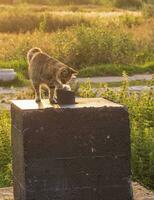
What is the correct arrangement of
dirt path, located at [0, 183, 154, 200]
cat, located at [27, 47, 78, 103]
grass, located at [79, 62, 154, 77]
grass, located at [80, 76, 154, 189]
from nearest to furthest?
1. cat, located at [27, 47, 78, 103]
2. dirt path, located at [0, 183, 154, 200]
3. grass, located at [80, 76, 154, 189]
4. grass, located at [79, 62, 154, 77]

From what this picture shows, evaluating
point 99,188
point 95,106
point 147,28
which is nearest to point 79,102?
point 95,106

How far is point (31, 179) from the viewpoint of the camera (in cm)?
691

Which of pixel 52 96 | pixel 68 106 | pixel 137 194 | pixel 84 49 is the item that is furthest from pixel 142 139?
pixel 84 49

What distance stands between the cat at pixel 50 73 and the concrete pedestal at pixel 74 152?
0.75 ft

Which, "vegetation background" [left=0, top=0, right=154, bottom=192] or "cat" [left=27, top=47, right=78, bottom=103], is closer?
"cat" [left=27, top=47, right=78, bottom=103]

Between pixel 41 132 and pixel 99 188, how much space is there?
753 millimetres

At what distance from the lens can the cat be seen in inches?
275

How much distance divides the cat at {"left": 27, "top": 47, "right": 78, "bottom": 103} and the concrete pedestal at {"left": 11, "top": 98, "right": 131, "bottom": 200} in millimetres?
228

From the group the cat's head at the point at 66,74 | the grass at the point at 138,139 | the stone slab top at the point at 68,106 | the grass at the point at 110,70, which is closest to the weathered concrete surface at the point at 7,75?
the grass at the point at 110,70

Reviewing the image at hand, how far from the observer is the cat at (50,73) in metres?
6.99

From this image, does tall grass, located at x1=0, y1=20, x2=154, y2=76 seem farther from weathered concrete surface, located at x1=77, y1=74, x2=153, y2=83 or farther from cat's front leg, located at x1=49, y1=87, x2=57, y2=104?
cat's front leg, located at x1=49, y1=87, x2=57, y2=104

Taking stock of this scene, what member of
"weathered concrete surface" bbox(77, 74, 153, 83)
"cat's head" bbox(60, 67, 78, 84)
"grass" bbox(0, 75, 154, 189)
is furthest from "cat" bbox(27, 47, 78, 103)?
"weathered concrete surface" bbox(77, 74, 153, 83)

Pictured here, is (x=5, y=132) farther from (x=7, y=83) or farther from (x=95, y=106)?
(x=7, y=83)

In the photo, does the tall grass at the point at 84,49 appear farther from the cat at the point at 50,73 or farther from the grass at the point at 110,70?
the cat at the point at 50,73
